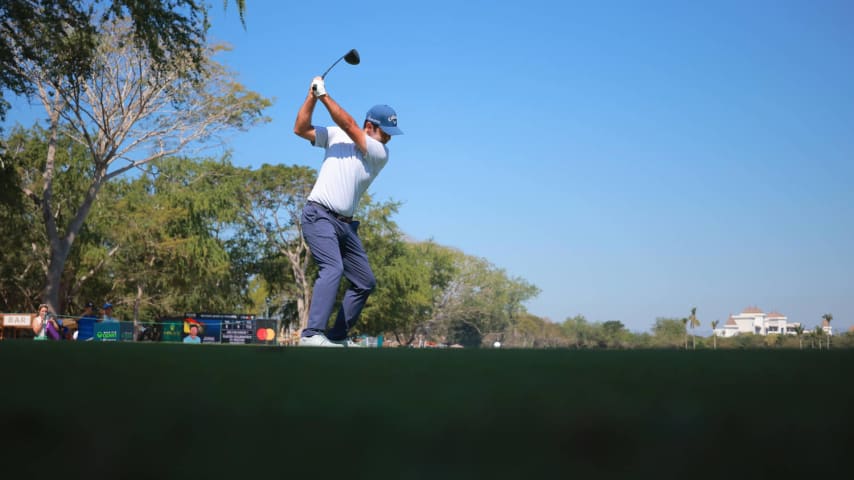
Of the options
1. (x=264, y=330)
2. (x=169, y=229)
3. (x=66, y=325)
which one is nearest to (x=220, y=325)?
(x=264, y=330)

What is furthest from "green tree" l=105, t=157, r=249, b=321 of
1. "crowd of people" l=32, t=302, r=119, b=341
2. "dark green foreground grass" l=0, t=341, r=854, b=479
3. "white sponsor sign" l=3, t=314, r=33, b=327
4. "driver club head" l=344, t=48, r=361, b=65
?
"dark green foreground grass" l=0, t=341, r=854, b=479

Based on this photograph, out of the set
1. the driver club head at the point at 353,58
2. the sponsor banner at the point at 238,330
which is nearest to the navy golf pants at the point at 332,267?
the driver club head at the point at 353,58

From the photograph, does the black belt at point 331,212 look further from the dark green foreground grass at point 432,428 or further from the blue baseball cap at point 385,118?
the dark green foreground grass at point 432,428

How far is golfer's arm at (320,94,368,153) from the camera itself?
5.85 meters

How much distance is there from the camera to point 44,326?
53.5 ft

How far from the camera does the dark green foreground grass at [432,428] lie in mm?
783

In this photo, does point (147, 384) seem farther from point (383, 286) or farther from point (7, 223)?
point (383, 286)

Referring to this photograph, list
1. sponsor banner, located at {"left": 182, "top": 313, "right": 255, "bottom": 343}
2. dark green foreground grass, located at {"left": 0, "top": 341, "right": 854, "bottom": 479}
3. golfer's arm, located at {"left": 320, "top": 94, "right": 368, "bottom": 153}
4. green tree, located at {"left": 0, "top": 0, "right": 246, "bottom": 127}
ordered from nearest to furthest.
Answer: dark green foreground grass, located at {"left": 0, "top": 341, "right": 854, "bottom": 479} → golfer's arm, located at {"left": 320, "top": 94, "right": 368, "bottom": 153} → green tree, located at {"left": 0, "top": 0, "right": 246, "bottom": 127} → sponsor banner, located at {"left": 182, "top": 313, "right": 255, "bottom": 343}

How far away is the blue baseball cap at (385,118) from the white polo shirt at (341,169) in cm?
16

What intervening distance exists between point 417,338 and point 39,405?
72.8 meters

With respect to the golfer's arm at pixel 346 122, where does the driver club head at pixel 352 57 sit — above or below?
above

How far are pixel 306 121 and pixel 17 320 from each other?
47.8 feet

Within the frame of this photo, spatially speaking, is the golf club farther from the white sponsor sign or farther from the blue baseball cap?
the white sponsor sign

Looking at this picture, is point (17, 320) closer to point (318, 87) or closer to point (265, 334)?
point (318, 87)
